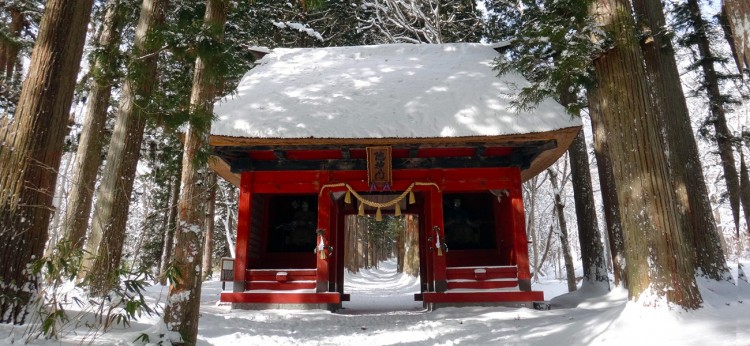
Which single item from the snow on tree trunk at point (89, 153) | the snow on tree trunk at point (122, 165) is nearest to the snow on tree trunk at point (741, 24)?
the snow on tree trunk at point (122, 165)

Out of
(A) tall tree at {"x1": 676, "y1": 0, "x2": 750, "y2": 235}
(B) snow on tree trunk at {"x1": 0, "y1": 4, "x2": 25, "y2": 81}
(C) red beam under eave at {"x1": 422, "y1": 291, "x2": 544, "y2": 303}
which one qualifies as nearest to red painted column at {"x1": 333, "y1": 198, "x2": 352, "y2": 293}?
(C) red beam under eave at {"x1": 422, "y1": 291, "x2": 544, "y2": 303}

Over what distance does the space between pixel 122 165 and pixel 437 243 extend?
546cm

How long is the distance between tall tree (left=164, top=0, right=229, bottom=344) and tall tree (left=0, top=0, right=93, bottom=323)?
119 centimetres

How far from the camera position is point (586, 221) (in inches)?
374

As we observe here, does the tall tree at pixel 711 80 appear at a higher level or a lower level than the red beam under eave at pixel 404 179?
higher

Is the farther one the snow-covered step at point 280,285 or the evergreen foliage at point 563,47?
the snow-covered step at point 280,285

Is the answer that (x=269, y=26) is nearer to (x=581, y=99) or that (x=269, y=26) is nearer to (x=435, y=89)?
(x=435, y=89)

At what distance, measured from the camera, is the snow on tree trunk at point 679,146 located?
6.05 meters

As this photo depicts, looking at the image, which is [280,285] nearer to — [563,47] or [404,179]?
[404,179]

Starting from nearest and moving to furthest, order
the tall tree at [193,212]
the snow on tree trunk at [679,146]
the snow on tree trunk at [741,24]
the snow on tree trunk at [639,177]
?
the snow on tree trunk at [741,24]
the tall tree at [193,212]
the snow on tree trunk at [639,177]
the snow on tree trunk at [679,146]

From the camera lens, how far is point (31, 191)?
4.06 metres

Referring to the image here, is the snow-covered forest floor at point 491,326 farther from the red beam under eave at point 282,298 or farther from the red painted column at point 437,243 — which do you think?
the red painted column at point 437,243

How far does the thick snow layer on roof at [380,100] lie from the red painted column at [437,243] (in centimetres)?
165

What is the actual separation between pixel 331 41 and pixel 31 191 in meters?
13.2
